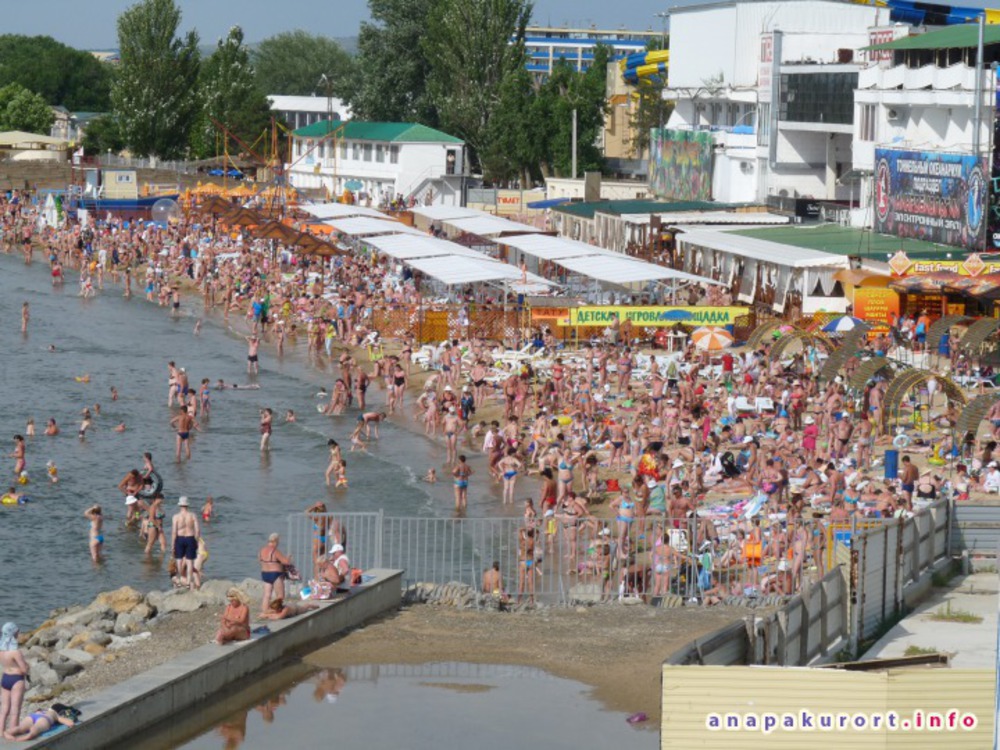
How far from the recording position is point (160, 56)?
→ 91.3 meters

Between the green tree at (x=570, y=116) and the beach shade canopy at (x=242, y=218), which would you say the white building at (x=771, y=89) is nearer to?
the green tree at (x=570, y=116)

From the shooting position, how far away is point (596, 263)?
44.2 m

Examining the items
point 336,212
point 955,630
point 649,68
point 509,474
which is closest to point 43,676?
point 955,630

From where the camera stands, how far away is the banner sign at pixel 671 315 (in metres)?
39.9

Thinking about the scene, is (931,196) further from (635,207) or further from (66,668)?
(66,668)

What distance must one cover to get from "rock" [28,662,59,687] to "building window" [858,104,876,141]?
3687cm

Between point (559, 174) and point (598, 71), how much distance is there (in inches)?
600

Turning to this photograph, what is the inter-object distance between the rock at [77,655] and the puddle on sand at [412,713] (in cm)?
169

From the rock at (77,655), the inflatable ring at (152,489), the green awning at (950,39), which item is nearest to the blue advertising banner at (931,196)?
the green awning at (950,39)

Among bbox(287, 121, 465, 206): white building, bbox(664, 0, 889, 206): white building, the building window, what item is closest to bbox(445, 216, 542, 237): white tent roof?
bbox(664, 0, 889, 206): white building

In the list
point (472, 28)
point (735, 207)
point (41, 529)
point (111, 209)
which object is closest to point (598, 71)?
point (472, 28)

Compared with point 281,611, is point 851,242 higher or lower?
higher

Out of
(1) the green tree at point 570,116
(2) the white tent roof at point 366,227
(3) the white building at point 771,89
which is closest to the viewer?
(2) the white tent roof at point 366,227

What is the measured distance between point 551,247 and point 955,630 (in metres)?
31.7
